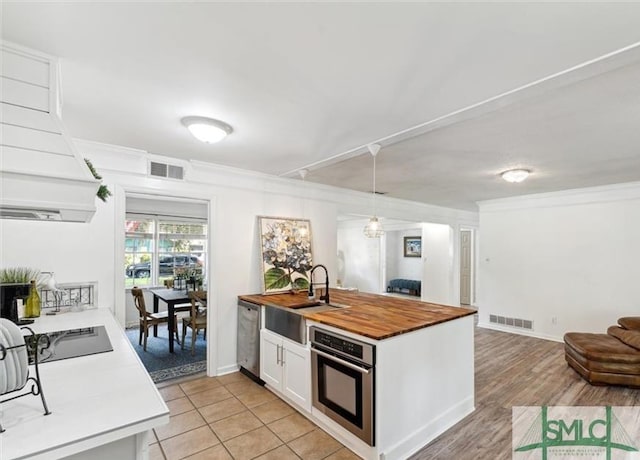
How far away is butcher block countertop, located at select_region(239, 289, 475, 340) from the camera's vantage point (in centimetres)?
229

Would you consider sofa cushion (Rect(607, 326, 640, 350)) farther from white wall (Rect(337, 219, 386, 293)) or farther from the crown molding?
A: white wall (Rect(337, 219, 386, 293))

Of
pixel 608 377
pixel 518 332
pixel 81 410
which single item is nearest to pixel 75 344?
pixel 81 410

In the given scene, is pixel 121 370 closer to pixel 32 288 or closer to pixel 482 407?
pixel 32 288

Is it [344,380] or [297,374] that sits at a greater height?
[344,380]

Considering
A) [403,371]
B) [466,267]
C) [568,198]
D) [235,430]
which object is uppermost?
[568,198]

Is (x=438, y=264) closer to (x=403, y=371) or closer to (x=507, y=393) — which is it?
(x=507, y=393)

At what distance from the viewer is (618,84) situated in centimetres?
185

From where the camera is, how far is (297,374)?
2.82 m

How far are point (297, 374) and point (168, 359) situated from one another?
7.58ft

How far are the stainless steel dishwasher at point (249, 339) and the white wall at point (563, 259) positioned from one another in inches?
188

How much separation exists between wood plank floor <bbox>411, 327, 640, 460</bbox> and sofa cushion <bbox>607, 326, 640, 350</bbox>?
493 millimetres

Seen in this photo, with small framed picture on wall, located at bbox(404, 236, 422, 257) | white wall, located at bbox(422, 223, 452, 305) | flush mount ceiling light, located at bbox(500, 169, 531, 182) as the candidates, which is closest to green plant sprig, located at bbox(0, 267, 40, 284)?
flush mount ceiling light, located at bbox(500, 169, 531, 182)

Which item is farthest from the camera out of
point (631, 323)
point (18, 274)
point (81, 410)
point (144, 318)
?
point (144, 318)

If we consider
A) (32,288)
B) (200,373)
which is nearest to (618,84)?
(32,288)
